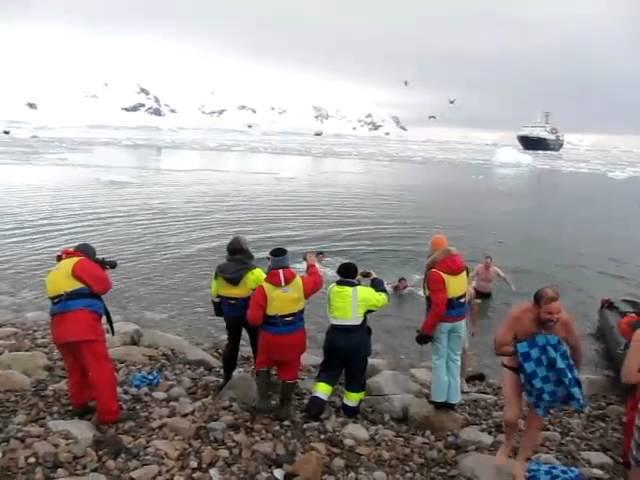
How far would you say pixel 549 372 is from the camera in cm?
492

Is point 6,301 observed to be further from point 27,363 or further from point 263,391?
point 263,391

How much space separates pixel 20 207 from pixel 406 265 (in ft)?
44.7

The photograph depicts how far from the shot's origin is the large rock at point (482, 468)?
529 cm

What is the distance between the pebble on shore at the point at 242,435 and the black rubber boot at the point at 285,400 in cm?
11

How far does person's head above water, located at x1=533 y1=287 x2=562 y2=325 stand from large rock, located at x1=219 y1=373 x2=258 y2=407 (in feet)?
10.9

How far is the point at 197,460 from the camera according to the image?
209 inches

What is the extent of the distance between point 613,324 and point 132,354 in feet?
26.7

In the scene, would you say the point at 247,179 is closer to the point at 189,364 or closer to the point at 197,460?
the point at 189,364

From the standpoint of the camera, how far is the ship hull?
8688 centimetres

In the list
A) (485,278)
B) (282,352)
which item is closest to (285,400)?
(282,352)

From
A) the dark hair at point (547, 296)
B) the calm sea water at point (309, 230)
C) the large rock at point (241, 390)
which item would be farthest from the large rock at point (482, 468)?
the calm sea water at point (309, 230)

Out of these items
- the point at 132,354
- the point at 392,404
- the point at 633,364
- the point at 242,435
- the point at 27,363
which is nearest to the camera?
the point at 633,364

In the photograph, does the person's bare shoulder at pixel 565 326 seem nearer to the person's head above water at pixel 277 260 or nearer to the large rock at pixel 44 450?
the person's head above water at pixel 277 260

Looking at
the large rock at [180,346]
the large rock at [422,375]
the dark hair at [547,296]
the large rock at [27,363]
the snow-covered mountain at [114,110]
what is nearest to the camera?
the dark hair at [547,296]
